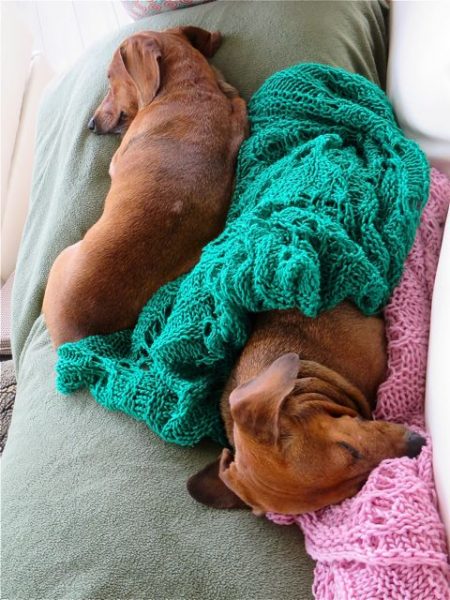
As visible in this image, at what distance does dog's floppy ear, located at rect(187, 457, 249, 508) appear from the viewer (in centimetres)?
110

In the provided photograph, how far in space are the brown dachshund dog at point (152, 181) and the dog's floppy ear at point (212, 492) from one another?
1.48 ft

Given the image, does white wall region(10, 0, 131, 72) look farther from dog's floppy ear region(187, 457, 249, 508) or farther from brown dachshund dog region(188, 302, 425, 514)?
dog's floppy ear region(187, 457, 249, 508)

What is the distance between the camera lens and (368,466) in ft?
3.31

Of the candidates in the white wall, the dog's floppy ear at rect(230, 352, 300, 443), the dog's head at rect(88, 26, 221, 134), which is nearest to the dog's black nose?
the dog's floppy ear at rect(230, 352, 300, 443)

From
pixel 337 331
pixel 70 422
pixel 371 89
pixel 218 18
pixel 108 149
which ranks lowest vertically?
pixel 70 422

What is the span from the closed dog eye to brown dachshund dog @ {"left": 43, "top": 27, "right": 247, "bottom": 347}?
610mm

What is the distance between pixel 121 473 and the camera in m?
1.16

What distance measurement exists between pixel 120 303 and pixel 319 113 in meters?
0.67

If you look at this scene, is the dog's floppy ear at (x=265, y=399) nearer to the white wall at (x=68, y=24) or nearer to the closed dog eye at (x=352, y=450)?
the closed dog eye at (x=352, y=450)

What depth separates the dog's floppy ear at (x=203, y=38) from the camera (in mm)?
1719

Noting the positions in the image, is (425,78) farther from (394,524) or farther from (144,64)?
(394,524)

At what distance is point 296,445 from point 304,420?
0.05 metres

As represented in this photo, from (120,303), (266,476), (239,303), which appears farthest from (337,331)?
(120,303)

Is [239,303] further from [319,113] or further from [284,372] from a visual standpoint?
[319,113]
